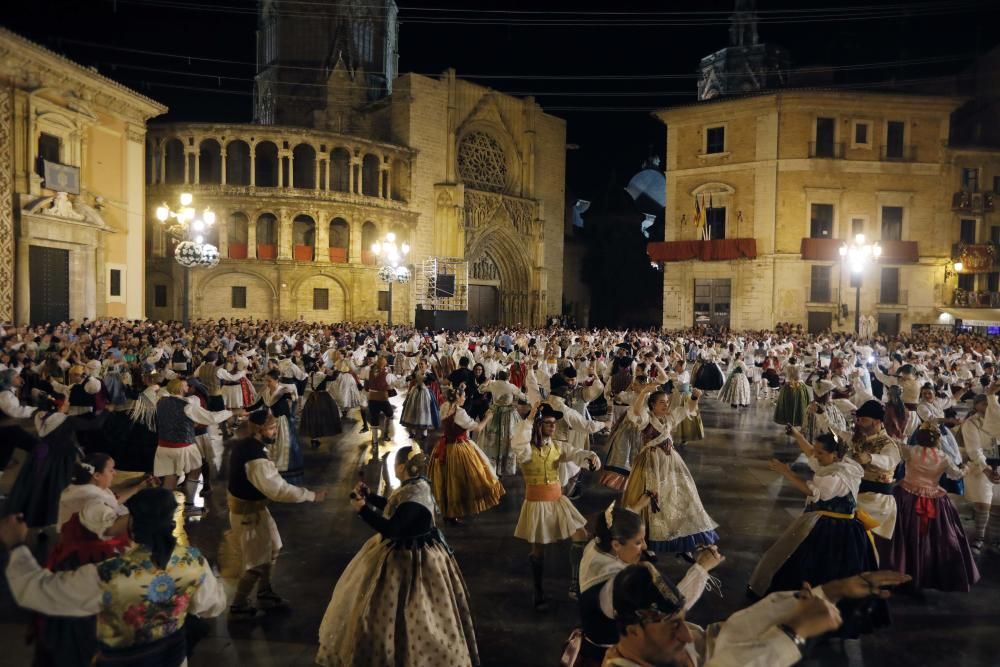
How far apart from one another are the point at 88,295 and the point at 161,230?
30.4 feet

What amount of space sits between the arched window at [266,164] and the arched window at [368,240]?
17.4 feet

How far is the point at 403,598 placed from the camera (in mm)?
4188

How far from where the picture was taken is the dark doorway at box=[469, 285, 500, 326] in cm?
4341

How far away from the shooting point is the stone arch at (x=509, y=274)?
4322 cm

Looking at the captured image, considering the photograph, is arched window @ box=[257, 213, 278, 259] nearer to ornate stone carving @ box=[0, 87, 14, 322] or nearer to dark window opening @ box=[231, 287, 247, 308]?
dark window opening @ box=[231, 287, 247, 308]

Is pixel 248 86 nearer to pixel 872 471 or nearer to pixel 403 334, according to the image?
pixel 403 334

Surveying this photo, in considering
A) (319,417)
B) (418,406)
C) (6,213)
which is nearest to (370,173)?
(6,213)

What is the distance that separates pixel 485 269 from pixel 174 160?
1797 centimetres

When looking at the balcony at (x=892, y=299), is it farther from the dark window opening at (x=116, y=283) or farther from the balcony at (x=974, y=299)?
the dark window opening at (x=116, y=283)

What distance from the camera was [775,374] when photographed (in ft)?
55.5

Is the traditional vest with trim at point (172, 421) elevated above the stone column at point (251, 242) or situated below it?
below

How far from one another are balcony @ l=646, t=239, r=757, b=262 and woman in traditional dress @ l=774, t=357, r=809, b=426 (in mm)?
23162

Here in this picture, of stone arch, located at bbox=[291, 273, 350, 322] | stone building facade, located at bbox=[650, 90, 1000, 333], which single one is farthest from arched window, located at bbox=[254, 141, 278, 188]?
stone building facade, located at bbox=[650, 90, 1000, 333]

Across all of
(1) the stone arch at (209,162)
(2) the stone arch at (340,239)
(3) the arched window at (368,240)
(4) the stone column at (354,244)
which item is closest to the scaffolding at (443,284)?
(3) the arched window at (368,240)
